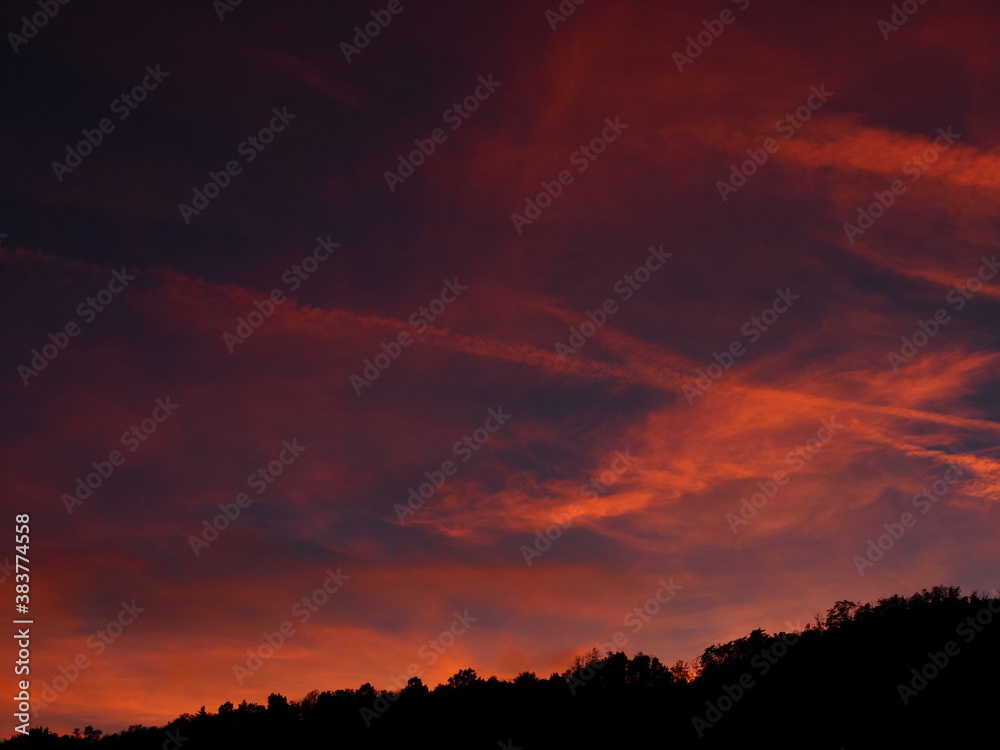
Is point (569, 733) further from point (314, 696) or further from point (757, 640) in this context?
point (314, 696)

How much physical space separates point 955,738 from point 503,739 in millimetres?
60522

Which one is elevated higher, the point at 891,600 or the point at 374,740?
the point at 891,600

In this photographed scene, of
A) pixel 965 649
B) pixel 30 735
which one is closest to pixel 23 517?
pixel 965 649

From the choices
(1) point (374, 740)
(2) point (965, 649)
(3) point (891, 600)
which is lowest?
(1) point (374, 740)

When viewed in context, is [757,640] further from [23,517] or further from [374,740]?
[23,517]

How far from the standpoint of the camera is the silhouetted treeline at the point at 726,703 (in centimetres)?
7462

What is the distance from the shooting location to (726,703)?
95.0 metres

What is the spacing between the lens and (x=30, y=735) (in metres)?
158

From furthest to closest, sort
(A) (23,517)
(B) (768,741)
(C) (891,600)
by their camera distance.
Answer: (C) (891,600) < (B) (768,741) < (A) (23,517)

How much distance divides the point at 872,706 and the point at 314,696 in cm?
12212

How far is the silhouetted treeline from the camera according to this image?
245ft

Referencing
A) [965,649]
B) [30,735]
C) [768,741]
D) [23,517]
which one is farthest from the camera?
[30,735]

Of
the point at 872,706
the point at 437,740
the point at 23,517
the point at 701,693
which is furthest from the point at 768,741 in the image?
the point at 23,517

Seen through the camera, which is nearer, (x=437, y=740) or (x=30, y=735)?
(x=437, y=740)
